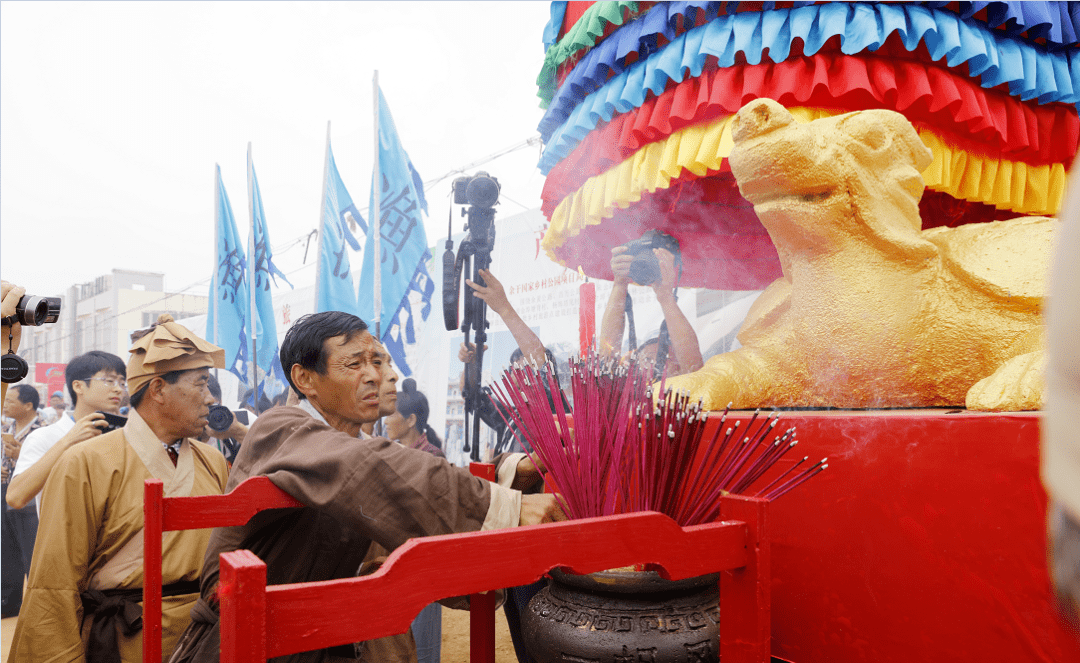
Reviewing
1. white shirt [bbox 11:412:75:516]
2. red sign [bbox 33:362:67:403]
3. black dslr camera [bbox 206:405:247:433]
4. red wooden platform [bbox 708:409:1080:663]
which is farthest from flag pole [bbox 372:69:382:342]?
red sign [bbox 33:362:67:403]

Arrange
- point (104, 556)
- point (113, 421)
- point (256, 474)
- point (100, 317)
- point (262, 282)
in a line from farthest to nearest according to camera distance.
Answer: point (100, 317) → point (262, 282) → point (113, 421) → point (104, 556) → point (256, 474)

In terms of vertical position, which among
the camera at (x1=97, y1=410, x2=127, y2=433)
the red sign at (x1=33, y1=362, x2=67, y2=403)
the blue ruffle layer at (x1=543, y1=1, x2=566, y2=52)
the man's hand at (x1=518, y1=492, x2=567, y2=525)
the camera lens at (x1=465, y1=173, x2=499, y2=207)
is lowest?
the red sign at (x1=33, y1=362, x2=67, y2=403)

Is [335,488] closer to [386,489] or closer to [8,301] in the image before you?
[386,489]

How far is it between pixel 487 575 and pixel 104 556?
137 cm

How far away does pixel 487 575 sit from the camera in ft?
1.88

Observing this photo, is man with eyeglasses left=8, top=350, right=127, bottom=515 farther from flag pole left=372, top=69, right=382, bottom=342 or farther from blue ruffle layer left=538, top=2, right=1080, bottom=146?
blue ruffle layer left=538, top=2, right=1080, bottom=146

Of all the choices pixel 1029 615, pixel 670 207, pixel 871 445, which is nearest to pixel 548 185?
pixel 670 207

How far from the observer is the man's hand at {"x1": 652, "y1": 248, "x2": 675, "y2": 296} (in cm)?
167

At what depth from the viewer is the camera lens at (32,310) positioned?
3.81 feet

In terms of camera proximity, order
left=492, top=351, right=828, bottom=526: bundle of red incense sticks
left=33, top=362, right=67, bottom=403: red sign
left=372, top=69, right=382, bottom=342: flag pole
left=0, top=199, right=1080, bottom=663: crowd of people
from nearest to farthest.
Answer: left=492, top=351, right=828, bottom=526: bundle of red incense sticks, left=0, top=199, right=1080, bottom=663: crowd of people, left=372, top=69, right=382, bottom=342: flag pole, left=33, top=362, right=67, bottom=403: red sign

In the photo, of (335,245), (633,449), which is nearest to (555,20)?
(633,449)

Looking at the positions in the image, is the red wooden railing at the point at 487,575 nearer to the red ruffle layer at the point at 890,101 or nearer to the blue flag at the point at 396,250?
the red ruffle layer at the point at 890,101

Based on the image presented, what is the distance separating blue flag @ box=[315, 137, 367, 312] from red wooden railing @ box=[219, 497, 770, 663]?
368 centimetres

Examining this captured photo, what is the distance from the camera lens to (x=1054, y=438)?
0.85 feet
